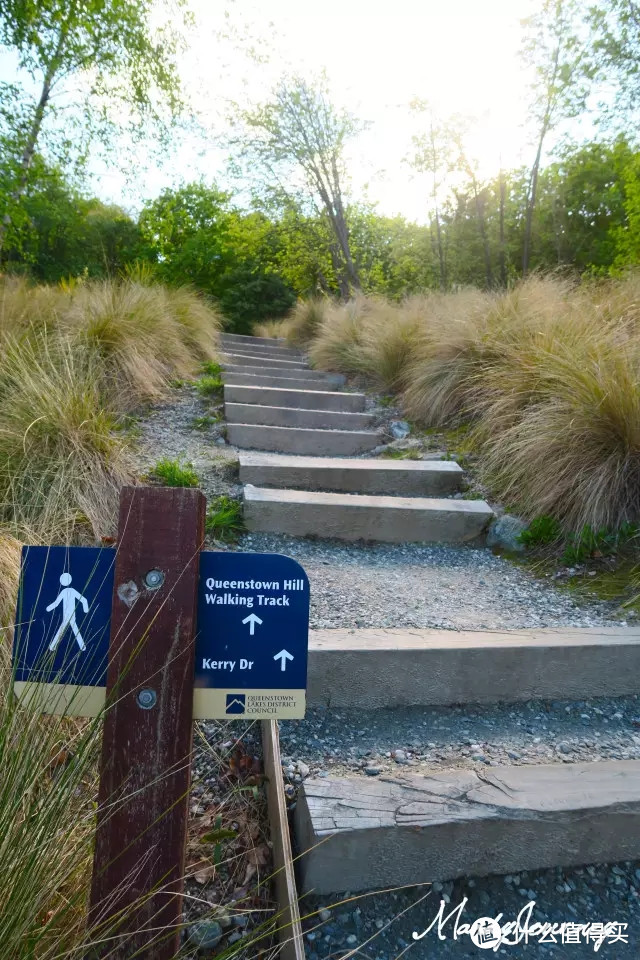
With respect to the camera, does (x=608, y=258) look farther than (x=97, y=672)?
Yes

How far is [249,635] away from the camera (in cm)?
115

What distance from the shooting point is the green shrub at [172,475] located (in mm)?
3352

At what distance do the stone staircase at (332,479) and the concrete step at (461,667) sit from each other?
115 cm

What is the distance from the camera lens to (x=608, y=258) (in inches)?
583

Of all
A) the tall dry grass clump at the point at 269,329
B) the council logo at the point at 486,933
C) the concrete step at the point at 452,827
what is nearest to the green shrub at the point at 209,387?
the concrete step at the point at 452,827

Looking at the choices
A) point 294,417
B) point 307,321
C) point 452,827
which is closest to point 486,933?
point 452,827

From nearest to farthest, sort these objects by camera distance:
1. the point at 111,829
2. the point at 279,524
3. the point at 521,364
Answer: the point at 111,829 → the point at 279,524 → the point at 521,364

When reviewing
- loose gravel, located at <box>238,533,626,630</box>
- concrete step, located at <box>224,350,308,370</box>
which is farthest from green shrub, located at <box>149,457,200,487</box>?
concrete step, located at <box>224,350,308,370</box>

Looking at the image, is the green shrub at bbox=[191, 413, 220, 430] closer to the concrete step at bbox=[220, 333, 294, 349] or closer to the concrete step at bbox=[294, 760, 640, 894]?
the concrete step at bbox=[294, 760, 640, 894]

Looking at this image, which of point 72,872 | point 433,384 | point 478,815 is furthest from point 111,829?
point 433,384

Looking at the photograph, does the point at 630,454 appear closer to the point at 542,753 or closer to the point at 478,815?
the point at 542,753

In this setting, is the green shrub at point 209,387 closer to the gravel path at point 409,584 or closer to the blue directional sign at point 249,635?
the gravel path at point 409,584

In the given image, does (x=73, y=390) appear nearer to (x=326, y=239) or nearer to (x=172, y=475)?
(x=172, y=475)

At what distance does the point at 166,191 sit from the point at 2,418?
15.2 meters
